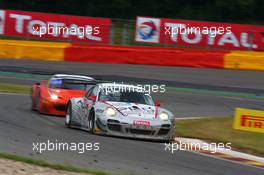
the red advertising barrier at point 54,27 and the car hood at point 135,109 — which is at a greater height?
the red advertising barrier at point 54,27

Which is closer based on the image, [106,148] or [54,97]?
[106,148]

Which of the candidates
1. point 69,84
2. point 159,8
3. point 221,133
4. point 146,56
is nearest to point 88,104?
point 221,133

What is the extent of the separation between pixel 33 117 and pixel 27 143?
4.43m

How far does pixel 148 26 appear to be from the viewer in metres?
31.4

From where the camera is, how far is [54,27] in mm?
30922

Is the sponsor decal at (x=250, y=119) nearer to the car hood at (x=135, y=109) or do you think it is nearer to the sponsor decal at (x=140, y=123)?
the car hood at (x=135, y=109)

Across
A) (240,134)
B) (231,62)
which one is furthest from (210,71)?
(240,134)

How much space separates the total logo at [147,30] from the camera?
30.8m
